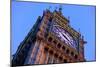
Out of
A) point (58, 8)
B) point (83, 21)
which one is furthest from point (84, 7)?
point (58, 8)

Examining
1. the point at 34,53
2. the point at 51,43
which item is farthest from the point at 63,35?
the point at 34,53

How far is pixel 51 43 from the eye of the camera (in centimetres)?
271

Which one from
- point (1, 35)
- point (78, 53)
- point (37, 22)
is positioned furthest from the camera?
point (78, 53)

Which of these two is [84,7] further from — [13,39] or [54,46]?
[13,39]

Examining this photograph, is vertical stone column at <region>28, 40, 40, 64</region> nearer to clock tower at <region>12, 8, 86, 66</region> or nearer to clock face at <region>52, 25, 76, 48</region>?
clock tower at <region>12, 8, 86, 66</region>

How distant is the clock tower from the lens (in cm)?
A: 258

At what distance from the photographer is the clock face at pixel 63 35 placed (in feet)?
9.02

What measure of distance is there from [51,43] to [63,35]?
0.21m

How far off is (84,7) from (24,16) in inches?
34.9

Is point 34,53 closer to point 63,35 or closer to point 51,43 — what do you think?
point 51,43

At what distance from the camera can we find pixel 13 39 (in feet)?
8.23

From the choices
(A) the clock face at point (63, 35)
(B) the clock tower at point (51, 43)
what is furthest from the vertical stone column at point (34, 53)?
(A) the clock face at point (63, 35)

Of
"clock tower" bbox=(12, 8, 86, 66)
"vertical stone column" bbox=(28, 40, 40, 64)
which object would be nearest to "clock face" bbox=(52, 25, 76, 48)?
"clock tower" bbox=(12, 8, 86, 66)

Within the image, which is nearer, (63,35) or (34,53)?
(34,53)
